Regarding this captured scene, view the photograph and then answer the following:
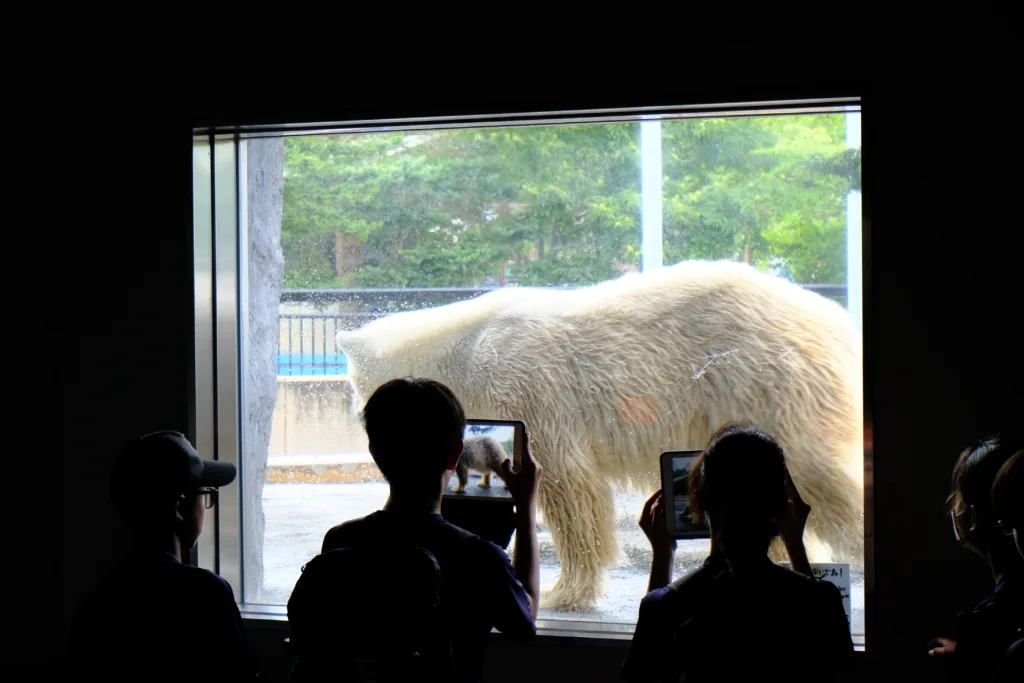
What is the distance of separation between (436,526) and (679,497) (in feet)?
1.81

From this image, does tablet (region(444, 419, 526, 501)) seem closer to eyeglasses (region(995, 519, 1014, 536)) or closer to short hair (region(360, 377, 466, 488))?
short hair (region(360, 377, 466, 488))

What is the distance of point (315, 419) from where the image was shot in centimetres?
264

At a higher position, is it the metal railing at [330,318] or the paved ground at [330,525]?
the metal railing at [330,318]

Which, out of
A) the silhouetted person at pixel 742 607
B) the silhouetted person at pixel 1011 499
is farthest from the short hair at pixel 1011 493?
the silhouetted person at pixel 742 607

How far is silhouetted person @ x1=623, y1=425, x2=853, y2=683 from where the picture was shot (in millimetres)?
1193

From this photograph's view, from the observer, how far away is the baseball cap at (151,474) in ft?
4.62

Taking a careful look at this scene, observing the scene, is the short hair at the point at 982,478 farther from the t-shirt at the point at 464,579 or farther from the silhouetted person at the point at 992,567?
the t-shirt at the point at 464,579

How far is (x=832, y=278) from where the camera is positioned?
2.22m

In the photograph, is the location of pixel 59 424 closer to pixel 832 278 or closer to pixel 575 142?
pixel 575 142

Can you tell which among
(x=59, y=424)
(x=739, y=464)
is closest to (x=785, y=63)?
(x=739, y=464)

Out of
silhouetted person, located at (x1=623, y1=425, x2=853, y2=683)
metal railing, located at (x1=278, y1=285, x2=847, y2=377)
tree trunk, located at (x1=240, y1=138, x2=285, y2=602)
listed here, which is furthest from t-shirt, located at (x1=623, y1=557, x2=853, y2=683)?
tree trunk, located at (x1=240, y1=138, x2=285, y2=602)

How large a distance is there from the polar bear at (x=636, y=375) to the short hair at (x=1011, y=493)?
90 centimetres

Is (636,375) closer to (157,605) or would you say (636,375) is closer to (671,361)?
(671,361)

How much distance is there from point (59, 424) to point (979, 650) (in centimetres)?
A: 232
